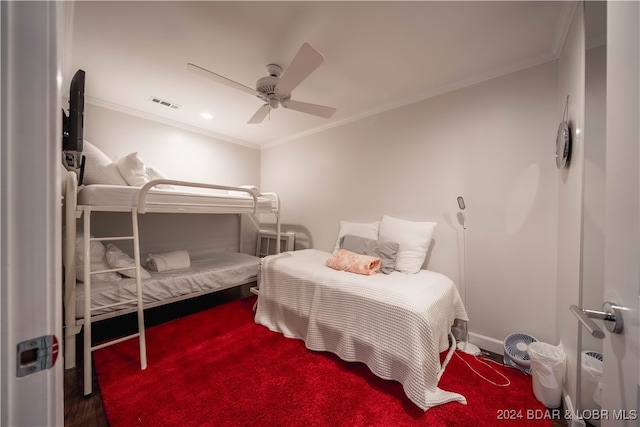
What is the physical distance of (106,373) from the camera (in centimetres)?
165

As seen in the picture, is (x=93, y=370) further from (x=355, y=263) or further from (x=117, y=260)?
(x=355, y=263)

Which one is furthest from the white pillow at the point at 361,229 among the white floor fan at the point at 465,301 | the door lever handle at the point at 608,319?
the door lever handle at the point at 608,319

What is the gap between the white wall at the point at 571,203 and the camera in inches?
50.1

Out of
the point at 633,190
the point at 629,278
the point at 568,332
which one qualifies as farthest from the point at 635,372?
the point at 568,332

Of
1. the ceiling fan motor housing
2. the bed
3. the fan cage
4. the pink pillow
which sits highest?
the ceiling fan motor housing

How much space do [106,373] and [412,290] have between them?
2.27 m

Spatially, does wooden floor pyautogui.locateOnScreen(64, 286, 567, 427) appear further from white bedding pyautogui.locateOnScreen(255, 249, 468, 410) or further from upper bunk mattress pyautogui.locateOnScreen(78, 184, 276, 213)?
upper bunk mattress pyautogui.locateOnScreen(78, 184, 276, 213)

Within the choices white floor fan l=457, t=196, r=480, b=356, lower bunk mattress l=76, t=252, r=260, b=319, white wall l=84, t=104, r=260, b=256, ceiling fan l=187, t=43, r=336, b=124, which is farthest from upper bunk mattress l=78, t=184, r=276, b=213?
white floor fan l=457, t=196, r=480, b=356

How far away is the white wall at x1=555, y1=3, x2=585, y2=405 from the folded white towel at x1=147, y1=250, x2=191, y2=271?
10.9 feet

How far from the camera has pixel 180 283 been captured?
2.34 meters

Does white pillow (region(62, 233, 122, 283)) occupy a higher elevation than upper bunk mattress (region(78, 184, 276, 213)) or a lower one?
lower

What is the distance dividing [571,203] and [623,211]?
3.79 feet

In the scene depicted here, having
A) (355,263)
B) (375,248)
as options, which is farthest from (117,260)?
(375,248)

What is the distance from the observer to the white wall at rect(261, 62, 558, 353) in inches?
71.8
